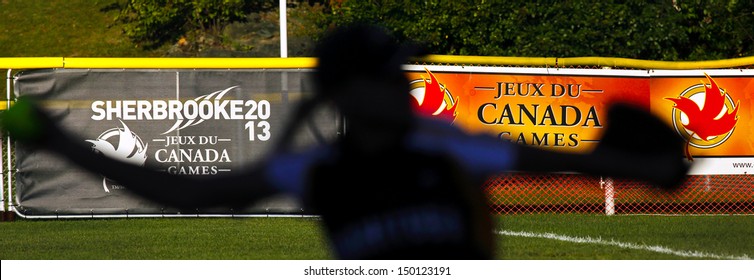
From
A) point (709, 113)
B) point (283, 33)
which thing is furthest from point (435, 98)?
point (283, 33)

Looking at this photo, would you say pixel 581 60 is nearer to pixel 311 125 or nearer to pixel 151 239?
pixel 151 239

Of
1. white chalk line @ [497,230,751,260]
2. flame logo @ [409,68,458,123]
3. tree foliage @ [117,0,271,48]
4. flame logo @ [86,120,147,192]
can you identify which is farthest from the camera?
tree foliage @ [117,0,271,48]

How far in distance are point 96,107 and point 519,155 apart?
887cm

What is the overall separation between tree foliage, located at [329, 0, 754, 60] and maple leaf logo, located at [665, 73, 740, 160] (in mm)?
5025

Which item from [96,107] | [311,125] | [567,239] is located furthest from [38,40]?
[311,125]

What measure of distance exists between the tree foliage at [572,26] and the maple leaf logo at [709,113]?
5025mm

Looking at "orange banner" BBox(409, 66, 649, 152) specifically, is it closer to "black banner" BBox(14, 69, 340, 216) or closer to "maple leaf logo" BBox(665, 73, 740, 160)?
"maple leaf logo" BBox(665, 73, 740, 160)

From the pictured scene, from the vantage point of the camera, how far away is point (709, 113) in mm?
10688

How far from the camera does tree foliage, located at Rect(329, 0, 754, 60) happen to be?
52.5ft

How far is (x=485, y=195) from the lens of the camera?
2014 mm

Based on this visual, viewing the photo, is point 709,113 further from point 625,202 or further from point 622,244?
point 622,244

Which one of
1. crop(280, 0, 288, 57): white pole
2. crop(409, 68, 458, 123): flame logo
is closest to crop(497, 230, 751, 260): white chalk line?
crop(409, 68, 458, 123): flame logo

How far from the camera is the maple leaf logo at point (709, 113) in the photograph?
10641mm

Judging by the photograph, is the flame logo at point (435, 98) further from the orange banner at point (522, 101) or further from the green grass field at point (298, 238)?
the green grass field at point (298, 238)
